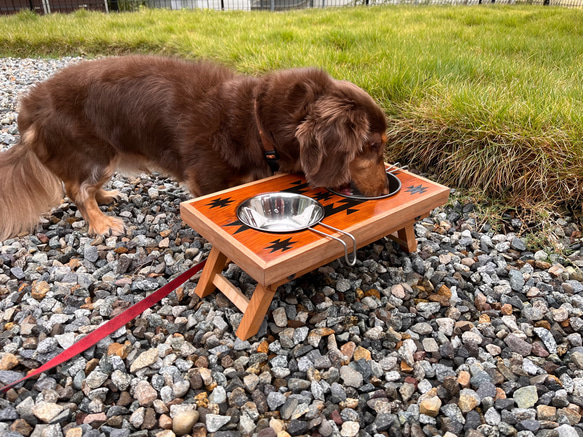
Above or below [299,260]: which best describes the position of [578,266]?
below

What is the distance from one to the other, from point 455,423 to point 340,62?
3737 millimetres

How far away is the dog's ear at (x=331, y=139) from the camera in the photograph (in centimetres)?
211

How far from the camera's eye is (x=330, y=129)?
6.89 feet

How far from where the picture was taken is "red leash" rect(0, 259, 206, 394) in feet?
5.29

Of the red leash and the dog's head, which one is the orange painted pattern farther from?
the red leash

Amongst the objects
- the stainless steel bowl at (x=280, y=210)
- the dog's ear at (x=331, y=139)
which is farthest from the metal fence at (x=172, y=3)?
the stainless steel bowl at (x=280, y=210)

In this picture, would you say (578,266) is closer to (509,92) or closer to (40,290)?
(509,92)

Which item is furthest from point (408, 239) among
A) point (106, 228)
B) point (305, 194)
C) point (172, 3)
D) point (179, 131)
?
point (172, 3)

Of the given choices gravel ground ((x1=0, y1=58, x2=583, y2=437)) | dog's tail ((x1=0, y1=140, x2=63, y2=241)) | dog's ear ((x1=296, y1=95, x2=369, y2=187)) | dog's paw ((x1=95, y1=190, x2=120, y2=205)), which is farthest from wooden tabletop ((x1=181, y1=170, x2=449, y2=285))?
dog's paw ((x1=95, y1=190, x2=120, y2=205))

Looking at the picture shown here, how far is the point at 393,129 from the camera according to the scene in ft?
10.6

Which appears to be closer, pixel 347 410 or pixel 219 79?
pixel 347 410

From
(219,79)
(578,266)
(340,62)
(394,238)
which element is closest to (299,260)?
(394,238)

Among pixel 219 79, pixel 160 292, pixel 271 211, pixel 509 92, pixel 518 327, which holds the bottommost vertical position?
pixel 518 327

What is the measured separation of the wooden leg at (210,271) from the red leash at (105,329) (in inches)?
3.4
